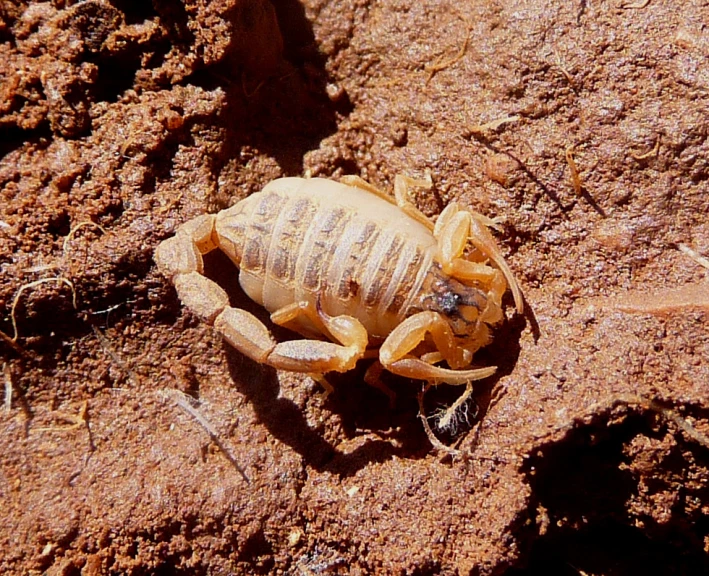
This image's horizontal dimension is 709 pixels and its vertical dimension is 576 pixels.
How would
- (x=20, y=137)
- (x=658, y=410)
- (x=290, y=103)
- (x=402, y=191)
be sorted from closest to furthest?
1. (x=658, y=410)
2. (x=402, y=191)
3. (x=20, y=137)
4. (x=290, y=103)

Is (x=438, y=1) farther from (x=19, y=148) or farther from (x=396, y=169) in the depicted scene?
(x=19, y=148)

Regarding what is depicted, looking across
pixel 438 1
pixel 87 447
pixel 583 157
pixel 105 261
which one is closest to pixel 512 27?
pixel 438 1

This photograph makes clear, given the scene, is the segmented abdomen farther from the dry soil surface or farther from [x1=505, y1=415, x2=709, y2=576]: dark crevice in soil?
[x1=505, y1=415, x2=709, y2=576]: dark crevice in soil

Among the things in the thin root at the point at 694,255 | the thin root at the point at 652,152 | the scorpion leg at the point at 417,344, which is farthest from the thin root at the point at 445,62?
the thin root at the point at 694,255

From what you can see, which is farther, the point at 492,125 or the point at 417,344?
the point at 492,125

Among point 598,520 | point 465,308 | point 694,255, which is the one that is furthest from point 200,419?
point 694,255

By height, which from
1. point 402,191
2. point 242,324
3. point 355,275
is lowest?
point 242,324

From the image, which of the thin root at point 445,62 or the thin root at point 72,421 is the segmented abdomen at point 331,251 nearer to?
the thin root at point 445,62

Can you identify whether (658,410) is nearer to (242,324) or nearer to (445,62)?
(242,324)
